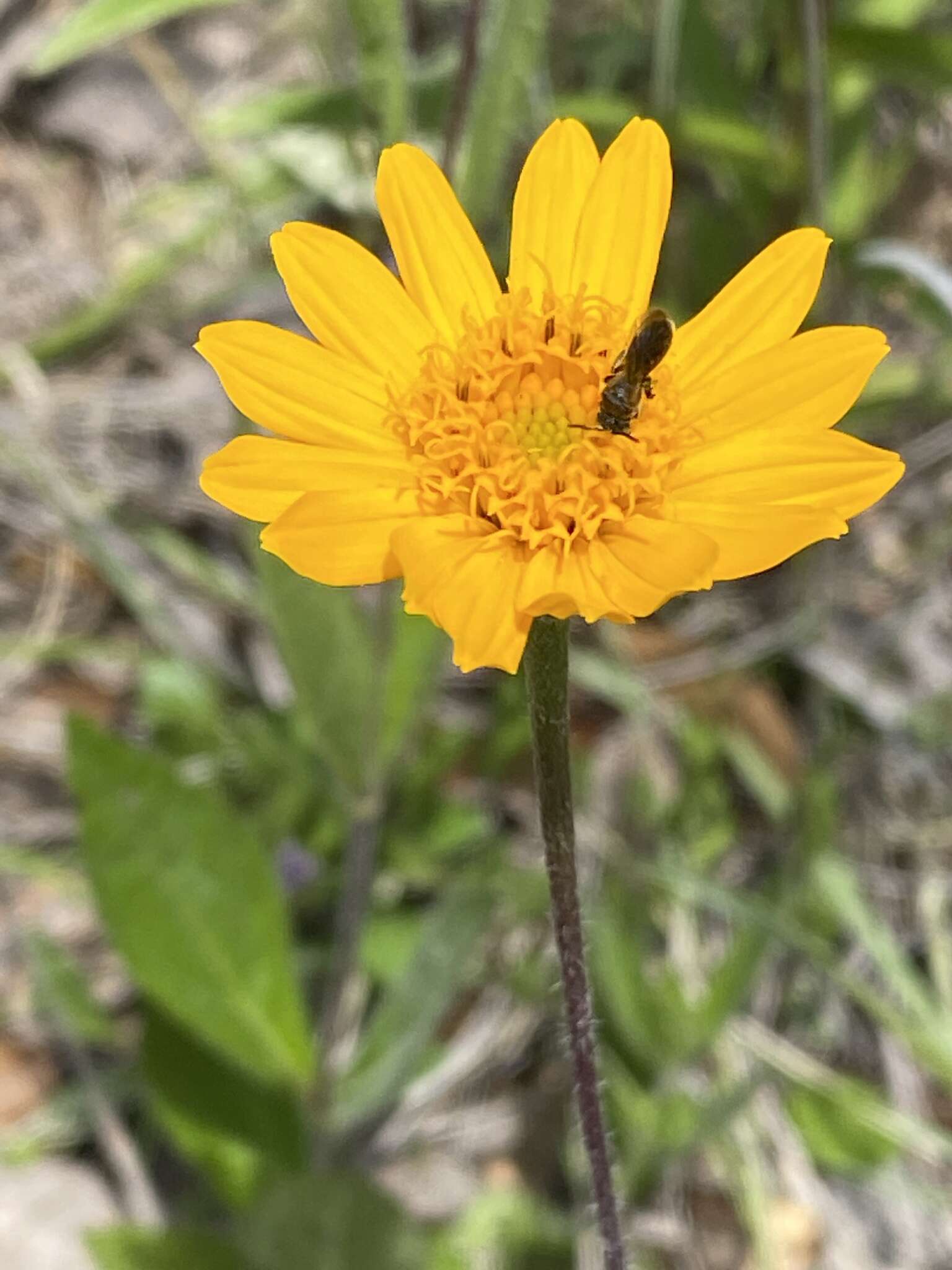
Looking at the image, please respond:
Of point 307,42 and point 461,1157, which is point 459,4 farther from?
point 461,1157

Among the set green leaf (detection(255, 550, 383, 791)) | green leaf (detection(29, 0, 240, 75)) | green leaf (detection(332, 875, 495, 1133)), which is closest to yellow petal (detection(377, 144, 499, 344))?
green leaf (detection(255, 550, 383, 791))

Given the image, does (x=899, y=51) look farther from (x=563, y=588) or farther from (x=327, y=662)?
(x=563, y=588)

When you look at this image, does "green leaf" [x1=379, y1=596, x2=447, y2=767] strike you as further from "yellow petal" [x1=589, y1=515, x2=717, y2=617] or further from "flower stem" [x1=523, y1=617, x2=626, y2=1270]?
"flower stem" [x1=523, y1=617, x2=626, y2=1270]

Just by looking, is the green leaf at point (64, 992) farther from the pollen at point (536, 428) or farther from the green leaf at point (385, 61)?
the green leaf at point (385, 61)

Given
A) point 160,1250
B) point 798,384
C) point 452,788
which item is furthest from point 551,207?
point 160,1250

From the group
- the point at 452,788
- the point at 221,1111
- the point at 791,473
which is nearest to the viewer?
the point at 791,473

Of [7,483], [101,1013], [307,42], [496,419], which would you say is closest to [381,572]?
[496,419]

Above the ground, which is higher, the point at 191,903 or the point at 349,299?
the point at 349,299
